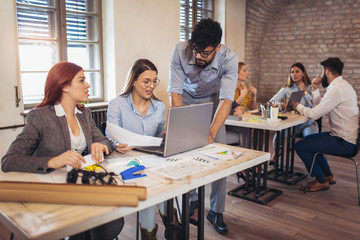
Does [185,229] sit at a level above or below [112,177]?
below

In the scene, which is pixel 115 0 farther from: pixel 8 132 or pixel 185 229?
pixel 185 229

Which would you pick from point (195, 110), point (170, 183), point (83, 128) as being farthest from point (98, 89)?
point (170, 183)

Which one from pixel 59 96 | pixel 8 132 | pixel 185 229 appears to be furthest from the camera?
pixel 8 132

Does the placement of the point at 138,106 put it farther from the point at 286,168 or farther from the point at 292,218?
the point at 286,168

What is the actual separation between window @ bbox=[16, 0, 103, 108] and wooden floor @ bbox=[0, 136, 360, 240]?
1.66 meters

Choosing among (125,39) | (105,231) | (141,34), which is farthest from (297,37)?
(105,231)

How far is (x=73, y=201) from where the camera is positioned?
3.66 ft

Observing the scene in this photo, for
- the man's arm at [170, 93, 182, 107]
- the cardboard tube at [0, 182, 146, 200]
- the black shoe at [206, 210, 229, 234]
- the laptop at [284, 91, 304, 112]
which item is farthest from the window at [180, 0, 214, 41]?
the cardboard tube at [0, 182, 146, 200]

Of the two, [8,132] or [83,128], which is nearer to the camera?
[83,128]

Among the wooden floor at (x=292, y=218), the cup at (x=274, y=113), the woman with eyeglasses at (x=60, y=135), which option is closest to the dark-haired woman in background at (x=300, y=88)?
the wooden floor at (x=292, y=218)

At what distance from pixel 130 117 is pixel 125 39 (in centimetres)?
211

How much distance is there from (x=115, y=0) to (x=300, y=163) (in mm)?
3131

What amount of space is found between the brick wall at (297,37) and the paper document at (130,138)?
490 centimetres

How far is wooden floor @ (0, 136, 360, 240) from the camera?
2475 millimetres
